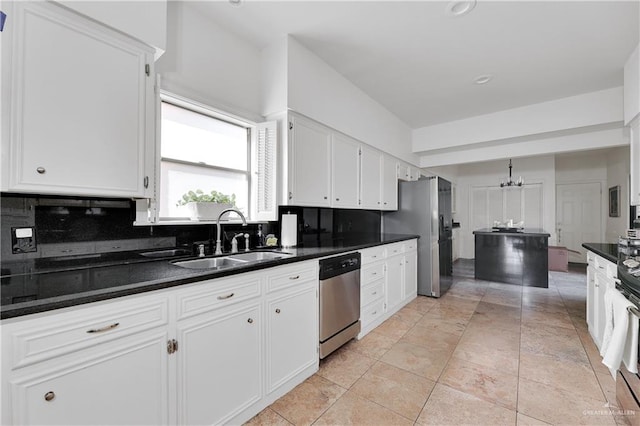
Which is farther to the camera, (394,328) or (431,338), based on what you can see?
(394,328)

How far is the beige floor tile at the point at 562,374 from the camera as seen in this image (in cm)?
199

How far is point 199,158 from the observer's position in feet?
7.49

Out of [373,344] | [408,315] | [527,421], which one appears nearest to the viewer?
[527,421]

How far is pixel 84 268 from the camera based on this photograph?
1.56 m

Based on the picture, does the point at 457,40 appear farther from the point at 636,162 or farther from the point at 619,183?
the point at 619,183

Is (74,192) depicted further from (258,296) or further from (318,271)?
(318,271)

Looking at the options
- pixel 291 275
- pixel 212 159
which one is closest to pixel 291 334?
pixel 291 275

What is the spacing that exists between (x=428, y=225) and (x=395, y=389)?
2.58m

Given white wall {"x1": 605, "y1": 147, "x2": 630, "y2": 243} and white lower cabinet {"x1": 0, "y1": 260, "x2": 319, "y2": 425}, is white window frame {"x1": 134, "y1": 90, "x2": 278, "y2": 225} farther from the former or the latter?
white wall {"x1": 605, "y1": 147, "x2": 630, "y2": 243}

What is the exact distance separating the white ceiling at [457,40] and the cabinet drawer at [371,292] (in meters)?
2.35

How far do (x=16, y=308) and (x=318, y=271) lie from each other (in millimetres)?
1644

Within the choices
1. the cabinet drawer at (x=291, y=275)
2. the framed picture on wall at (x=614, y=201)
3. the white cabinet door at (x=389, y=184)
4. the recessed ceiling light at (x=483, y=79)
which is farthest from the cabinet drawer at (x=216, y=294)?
the framed picture on wall at (x=614, y=201)

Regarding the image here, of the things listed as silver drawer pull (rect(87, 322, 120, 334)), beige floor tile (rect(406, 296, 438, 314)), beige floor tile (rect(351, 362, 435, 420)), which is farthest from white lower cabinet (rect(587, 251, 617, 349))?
silver drawer pull (rect(87, 322, 120, 334))

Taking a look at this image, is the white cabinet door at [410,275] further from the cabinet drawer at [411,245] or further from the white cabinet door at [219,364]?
the white cabinet door at [219,364]
